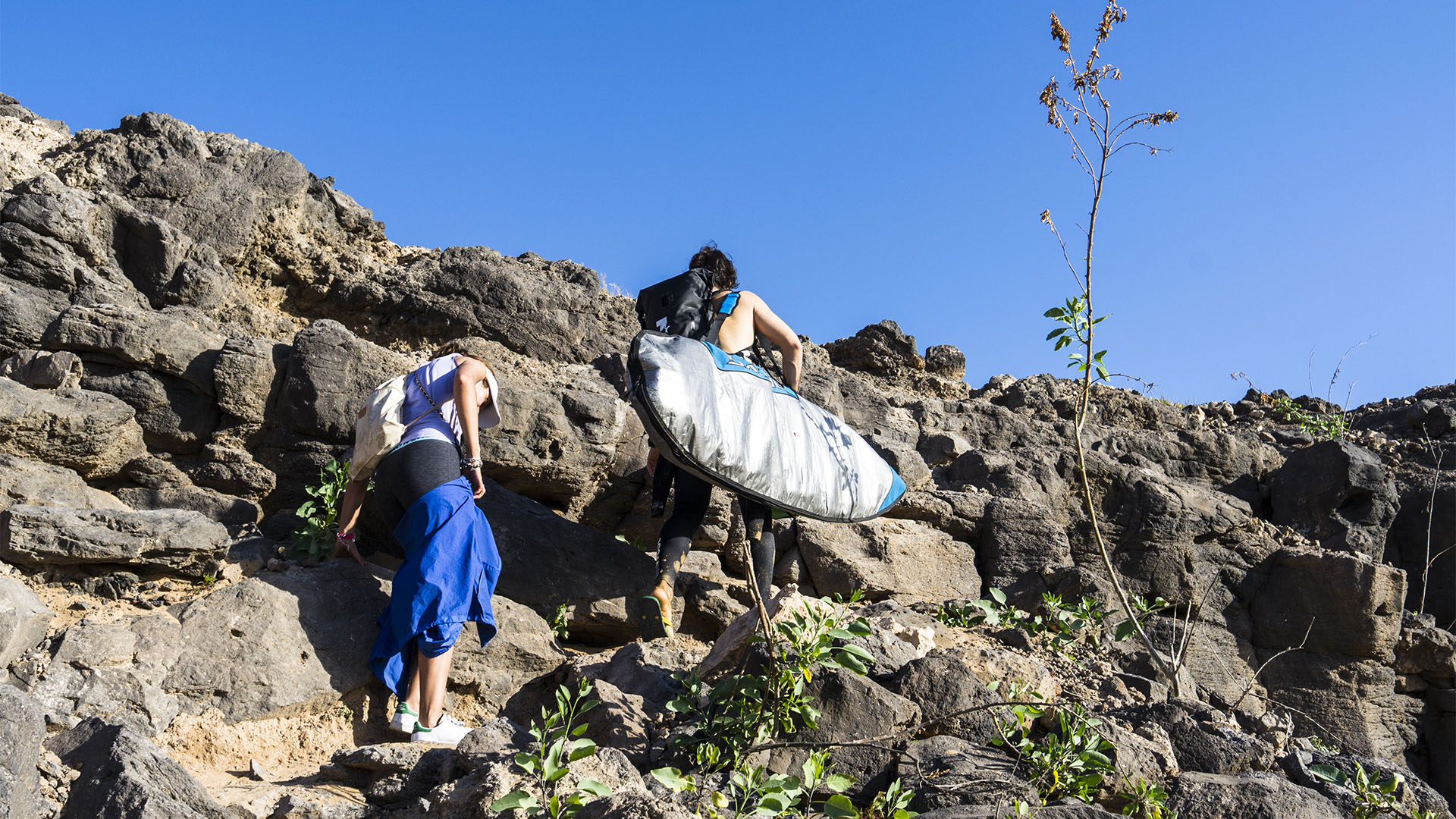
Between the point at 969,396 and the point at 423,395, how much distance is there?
750 centimetres

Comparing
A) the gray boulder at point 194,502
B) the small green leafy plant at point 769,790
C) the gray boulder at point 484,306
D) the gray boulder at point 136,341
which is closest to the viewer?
the small green leafy plant at point 769,790

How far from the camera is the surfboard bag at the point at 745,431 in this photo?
142 inches

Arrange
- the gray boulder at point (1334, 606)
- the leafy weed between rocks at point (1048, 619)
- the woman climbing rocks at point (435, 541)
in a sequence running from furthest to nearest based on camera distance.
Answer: the gray boulder at point (1334, 606) < the leafy weed between rocks at point (1048, 619) < the woman climbing rocks at point (435, 541)

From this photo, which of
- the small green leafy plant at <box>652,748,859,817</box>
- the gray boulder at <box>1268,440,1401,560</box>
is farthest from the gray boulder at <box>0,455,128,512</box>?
the gray boulder at <box>1268,440,1401,560</box>

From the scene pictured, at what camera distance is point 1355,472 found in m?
7.35

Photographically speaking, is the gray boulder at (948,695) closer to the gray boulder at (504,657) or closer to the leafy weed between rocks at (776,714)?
the leafy weed between rocks at (776,714)

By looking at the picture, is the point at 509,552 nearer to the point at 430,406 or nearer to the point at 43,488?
the point at 430,406

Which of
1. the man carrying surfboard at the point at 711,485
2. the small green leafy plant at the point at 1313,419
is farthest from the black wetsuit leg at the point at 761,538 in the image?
the small green leafy plant at the point at 1313,419

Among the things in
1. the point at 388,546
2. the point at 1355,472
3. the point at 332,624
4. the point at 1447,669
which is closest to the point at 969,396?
the point at 1355,472

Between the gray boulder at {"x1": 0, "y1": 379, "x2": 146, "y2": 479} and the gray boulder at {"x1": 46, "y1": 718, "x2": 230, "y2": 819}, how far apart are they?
101 inches

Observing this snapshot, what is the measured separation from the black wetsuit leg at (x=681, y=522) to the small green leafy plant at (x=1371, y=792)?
255cm

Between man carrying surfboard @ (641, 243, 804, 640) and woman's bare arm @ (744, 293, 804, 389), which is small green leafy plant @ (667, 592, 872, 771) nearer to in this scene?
man carrying surfboard @ (641, 243, 804, 640)

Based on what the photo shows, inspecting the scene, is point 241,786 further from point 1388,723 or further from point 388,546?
point 1388,723

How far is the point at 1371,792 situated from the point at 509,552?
3674mm
